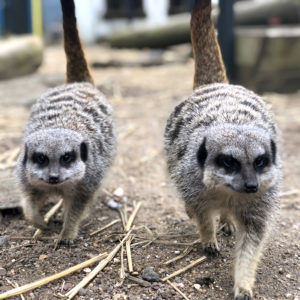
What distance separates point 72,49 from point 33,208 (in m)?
1.33

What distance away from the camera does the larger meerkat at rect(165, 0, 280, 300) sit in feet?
7.86

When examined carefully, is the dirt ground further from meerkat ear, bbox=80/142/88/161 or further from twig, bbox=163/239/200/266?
meerkat ear, bbox=80/142/88/161

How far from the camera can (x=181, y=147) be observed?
117 inches

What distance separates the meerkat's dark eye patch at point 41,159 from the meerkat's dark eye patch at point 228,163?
3.70ft

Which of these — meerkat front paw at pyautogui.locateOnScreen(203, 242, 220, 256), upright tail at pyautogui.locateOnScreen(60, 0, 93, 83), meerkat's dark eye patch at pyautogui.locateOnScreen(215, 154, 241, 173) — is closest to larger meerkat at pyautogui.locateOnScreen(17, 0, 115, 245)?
upright tail at pyautogui.locateOnScreen(60, 0, 93, 83)

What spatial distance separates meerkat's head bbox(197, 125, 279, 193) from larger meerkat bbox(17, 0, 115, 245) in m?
0.91

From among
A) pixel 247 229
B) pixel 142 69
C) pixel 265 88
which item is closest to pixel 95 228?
pixel 247 229

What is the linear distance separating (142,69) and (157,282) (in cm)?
731

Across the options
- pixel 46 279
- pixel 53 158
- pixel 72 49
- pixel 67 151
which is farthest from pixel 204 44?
pixel 46 279

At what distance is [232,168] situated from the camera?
2381mm

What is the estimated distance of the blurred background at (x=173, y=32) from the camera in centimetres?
679

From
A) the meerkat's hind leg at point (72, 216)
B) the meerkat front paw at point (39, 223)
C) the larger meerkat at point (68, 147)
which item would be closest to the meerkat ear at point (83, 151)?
the larger meerkat at point (68, 147)

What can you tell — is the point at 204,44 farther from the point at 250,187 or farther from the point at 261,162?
the point at 250,187

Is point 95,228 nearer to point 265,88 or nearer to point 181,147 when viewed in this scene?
point 181,147
